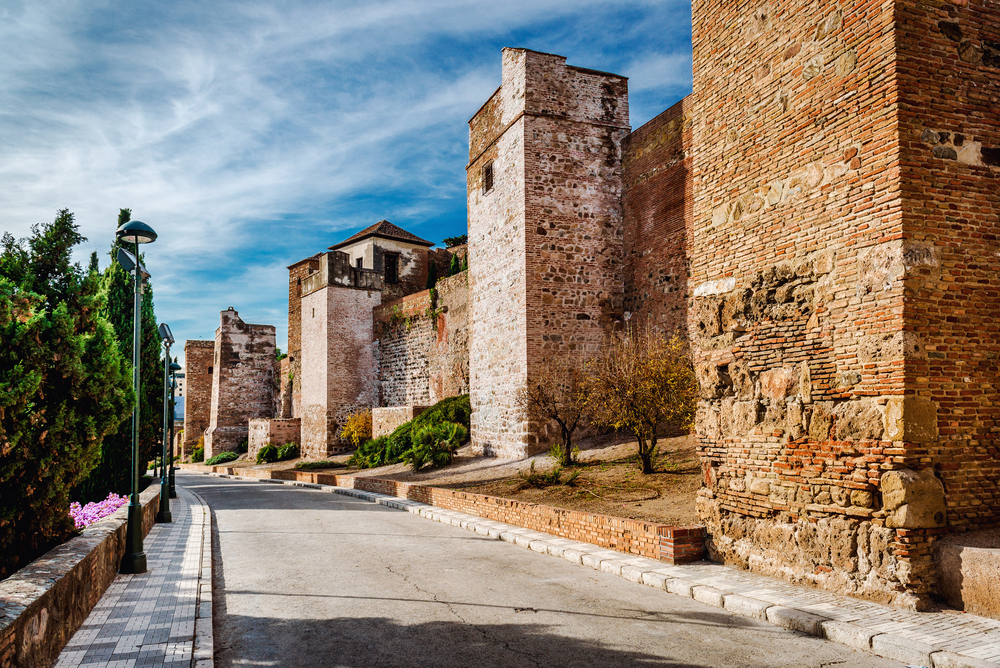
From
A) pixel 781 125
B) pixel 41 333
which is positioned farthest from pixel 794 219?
pixel 41 333

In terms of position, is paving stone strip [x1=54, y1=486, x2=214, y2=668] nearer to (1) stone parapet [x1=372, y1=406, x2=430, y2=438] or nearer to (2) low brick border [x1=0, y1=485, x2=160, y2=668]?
(2) low brick border [x1=0, y1=485, x2=160, y2=668]

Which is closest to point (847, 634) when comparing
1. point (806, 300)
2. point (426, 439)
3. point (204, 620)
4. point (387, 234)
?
point (806, 300)

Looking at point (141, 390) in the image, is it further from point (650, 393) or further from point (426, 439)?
point (650, 393)

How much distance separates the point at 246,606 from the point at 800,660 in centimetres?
476

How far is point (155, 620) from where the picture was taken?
5.68m

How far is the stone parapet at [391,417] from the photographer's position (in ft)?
72.0

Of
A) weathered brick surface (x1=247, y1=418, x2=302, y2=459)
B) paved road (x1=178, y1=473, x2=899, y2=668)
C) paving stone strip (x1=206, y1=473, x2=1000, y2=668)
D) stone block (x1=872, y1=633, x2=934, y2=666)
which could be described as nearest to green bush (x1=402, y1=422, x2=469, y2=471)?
paved road (x1=178, y1=473, x2=899, y2=668)

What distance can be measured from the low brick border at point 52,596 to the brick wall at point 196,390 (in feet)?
131

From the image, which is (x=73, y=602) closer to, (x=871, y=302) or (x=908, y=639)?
(x=908, y=639)

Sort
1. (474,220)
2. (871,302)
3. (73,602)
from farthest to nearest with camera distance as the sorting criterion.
A: (474,220)
(871,302)
(73,602)

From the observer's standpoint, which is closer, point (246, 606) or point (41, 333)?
point (41, 333)

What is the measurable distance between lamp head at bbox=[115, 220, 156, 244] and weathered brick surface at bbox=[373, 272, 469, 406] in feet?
46.4

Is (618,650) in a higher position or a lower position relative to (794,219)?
lower

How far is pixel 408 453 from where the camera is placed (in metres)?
19.4
